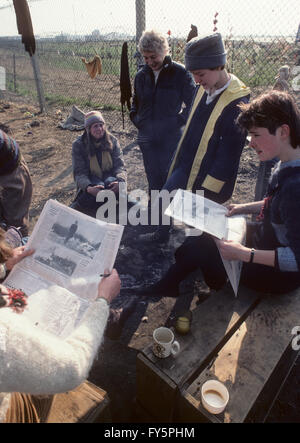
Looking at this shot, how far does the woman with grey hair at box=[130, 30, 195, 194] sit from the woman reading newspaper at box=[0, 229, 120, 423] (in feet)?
7.59

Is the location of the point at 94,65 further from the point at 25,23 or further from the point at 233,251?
the point at 233,251

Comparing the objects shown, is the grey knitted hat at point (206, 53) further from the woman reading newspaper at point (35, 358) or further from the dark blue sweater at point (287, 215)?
the woman reading newspaper at point (35, 358)

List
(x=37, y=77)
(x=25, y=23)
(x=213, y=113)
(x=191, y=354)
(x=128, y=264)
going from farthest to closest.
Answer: (x=37, y=77) → (x=25, y=23) → (x=128, y=264) → (x=213, y=113) → (x=191, y=354)

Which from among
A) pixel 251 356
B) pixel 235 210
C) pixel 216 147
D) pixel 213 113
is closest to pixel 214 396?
pixel 251 356

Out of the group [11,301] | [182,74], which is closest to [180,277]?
[11,301]

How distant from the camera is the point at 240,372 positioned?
1432mm

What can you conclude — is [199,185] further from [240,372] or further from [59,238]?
[240,372]

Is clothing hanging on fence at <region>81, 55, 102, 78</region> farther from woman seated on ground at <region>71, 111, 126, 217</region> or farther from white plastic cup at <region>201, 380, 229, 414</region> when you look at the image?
white plastic cup at <region>201, 380, 229, 414</region>

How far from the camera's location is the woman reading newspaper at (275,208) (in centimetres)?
150

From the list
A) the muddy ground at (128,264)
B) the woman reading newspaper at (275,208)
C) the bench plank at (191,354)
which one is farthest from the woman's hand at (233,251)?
the muddy ground at (128,264)

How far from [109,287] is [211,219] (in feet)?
2.68

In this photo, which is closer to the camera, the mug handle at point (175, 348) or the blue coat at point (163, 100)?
the mug handle at point (175, 348)

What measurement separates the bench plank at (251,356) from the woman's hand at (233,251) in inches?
14.8

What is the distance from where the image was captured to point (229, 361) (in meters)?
1.48
